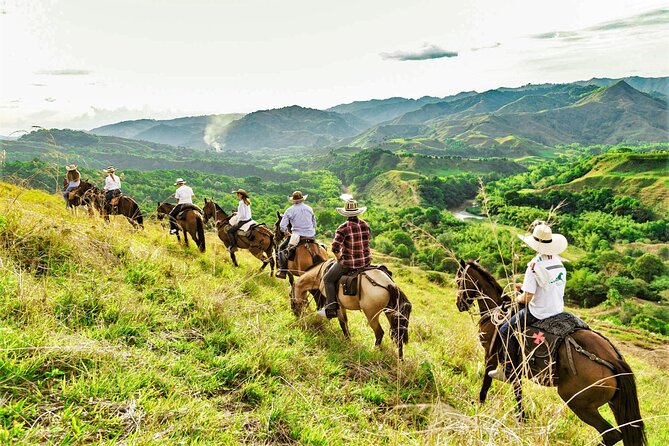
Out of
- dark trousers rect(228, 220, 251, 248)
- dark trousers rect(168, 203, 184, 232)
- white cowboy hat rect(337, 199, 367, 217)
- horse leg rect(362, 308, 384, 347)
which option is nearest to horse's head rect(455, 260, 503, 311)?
horse leg rect(362, 308, 384, 347)

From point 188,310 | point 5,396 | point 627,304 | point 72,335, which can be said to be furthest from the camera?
Answer: point 627,304

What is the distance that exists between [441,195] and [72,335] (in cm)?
16100

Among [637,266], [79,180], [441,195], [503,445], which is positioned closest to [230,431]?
[503,445]

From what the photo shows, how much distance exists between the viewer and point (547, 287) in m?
5.16

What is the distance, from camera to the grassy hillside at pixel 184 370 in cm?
284

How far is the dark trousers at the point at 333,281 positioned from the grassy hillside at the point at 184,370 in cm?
53

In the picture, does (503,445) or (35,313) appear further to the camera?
(35,313)

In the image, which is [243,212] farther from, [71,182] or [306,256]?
[71,182]

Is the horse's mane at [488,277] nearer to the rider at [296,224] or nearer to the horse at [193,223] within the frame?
the rider at [296,224]

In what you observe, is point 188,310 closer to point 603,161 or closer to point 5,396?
point 5,396

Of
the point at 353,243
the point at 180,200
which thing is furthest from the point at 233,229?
the point at 353,243

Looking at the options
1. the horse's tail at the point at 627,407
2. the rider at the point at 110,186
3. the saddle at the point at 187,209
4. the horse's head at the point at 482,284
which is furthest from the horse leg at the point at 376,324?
the rider at the point at 110,186

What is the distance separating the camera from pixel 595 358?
472cm

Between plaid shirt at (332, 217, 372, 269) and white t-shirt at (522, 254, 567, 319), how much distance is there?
3.02m
